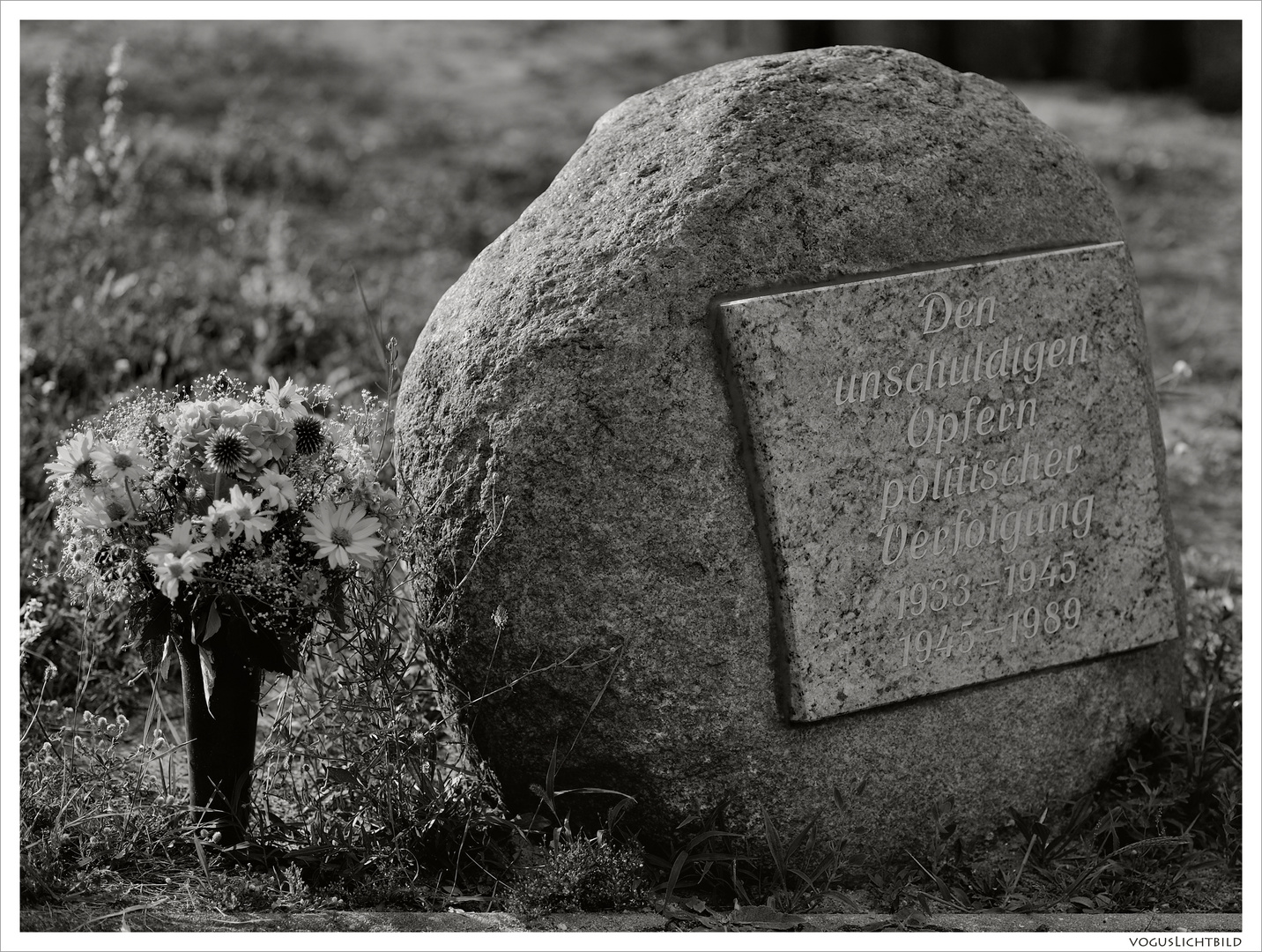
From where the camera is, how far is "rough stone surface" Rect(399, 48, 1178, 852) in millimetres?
2582

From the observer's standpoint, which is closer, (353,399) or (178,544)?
(178,544)

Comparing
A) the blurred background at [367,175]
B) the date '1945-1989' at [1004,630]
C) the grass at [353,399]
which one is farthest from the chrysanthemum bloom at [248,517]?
the date '1945-1989' at [1004,630]

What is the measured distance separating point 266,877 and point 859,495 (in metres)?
1.42

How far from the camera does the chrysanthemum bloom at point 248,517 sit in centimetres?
239

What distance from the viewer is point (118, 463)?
2426 mm

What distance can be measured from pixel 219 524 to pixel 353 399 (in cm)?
248

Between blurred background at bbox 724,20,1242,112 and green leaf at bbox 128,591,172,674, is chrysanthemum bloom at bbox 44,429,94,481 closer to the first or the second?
green leaf at bbox 128,591,172,674

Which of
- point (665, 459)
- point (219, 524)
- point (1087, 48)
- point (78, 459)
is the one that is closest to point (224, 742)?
point (219, 524)

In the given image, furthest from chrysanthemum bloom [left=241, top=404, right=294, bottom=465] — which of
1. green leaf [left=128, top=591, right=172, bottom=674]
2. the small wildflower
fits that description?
green leaf [left=128, top=591, right=172, bottom=674]

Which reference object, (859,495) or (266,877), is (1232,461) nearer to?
(859,495)

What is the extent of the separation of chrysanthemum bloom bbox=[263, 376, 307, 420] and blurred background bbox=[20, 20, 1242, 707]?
0.91 m

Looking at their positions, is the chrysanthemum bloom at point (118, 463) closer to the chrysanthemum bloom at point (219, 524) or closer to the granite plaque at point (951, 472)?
the chrysanthemum bloom at point (219, 524)

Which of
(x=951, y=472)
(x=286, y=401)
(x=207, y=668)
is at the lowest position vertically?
(x=207, y=668)

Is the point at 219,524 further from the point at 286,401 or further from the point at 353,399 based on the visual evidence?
the point at 353,399
